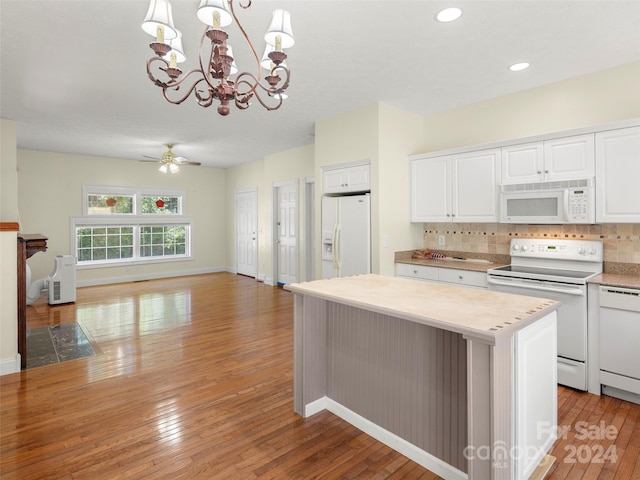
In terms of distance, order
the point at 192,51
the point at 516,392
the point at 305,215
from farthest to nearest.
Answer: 1. the point at 305,215
2. the point at 192,51
3. the point at 516,392

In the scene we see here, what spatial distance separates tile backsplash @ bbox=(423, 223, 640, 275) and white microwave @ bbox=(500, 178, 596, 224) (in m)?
0.37

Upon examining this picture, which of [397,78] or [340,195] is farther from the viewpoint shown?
[340,195]

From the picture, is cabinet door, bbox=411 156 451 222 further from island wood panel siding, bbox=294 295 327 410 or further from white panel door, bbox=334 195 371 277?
island wood panel siding, bbox=294 295 327 410

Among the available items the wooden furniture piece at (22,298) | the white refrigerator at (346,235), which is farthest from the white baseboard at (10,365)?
the white refrigerator at (346,235)

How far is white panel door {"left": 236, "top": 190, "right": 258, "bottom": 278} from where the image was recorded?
8164mm

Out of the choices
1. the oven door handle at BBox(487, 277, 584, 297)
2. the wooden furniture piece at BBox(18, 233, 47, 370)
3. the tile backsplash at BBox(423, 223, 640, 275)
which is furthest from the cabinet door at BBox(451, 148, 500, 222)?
the wooden furniture piece at BBox(18, 233, 47, 370)

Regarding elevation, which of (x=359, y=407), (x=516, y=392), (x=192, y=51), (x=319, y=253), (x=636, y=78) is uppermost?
(x=192, y=51)

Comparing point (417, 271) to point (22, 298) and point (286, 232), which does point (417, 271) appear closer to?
point (286, 232)

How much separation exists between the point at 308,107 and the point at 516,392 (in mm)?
3654

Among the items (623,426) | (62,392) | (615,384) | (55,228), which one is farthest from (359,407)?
(55,228)

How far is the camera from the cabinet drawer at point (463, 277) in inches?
138

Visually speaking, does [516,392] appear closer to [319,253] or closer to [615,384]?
[615,384]

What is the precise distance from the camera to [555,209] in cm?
321

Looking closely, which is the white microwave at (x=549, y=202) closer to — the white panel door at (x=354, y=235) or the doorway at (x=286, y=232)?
the white panel door at (x=354, y=235)
